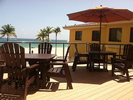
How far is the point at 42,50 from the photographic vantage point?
411 centimetres

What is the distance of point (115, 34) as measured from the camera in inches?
459

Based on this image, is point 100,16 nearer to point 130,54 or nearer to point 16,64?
point 130,54

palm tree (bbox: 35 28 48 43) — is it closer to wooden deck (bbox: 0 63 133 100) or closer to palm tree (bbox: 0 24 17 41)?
palm tree (bbox: 0 24 17 41)

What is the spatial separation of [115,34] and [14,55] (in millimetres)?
10707

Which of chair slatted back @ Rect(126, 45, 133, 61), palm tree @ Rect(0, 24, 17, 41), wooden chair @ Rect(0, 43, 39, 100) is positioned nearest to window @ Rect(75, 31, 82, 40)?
chair slatted back @ Rect(126, 45, 133, 61)

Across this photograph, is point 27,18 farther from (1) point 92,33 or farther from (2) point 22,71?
(2) point 22,71

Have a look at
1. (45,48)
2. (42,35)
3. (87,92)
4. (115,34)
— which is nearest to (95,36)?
(115,34)

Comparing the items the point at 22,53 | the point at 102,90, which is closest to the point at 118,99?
the point at 102,90

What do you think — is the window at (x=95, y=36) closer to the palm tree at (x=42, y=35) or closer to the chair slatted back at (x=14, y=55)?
the chair slatted back at (x=14, y=55)

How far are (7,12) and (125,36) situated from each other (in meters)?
74.4

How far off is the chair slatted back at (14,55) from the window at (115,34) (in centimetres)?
1046

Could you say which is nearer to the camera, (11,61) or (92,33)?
(11,61)

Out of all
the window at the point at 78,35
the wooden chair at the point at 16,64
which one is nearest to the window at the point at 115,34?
the window at the point at 78,35

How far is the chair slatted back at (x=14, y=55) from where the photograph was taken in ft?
8.16
